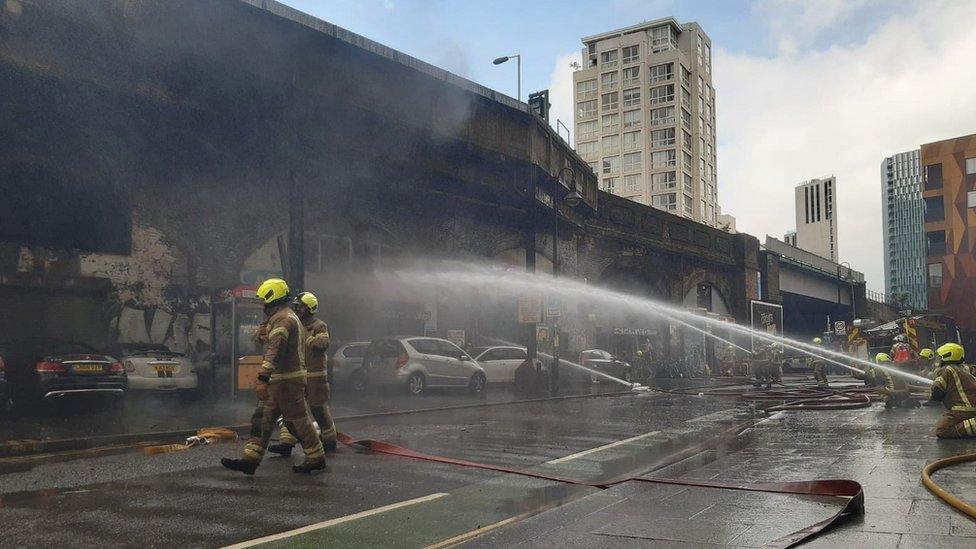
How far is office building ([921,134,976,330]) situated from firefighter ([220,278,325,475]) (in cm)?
6678

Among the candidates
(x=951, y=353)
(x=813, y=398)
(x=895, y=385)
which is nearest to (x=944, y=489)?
(x=951, y=353)

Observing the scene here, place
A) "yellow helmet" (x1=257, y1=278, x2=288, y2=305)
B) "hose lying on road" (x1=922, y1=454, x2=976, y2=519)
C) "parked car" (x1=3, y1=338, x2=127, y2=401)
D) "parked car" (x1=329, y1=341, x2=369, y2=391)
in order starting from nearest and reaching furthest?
"hose lying on road" (x1=922, y1=454, x2=976, y2=519) < "yellow helmet" (x1=257, y1=278, x2=288, y2=305) < "parked car" (x1=3, y1=338, x2=127, y2=401) < "parked car" (x1=329, y1=341, x2=369, y2=391)

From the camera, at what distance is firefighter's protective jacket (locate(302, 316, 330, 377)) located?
8.49 meters

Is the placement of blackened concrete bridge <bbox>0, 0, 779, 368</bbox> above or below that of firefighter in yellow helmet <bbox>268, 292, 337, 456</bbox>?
above

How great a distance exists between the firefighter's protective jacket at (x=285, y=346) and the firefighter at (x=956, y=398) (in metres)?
8.01

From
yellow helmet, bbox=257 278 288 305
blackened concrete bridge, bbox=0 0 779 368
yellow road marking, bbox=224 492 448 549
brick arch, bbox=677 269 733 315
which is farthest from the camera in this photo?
brick arch, bbox=677 269 733 315

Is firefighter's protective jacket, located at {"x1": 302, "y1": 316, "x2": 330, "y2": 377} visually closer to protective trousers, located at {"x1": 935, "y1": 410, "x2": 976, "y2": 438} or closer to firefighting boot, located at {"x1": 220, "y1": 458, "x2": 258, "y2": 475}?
firefighting boot, located at {"x1": 220, "y1": 458, "x2": 258, "y2": 475}

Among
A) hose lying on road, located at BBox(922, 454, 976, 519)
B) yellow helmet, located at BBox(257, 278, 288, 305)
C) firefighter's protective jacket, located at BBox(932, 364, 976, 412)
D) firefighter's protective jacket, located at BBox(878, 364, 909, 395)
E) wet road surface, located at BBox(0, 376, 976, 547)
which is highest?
yellow helmet, located at BBox(257, 278, 288, 305)

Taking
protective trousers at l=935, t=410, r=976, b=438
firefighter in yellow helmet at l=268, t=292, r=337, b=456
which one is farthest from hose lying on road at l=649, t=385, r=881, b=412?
firefighter in yellow helmet at l=268, t=292, r=337, b=456

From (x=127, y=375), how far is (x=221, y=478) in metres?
8.11

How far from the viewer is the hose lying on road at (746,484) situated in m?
4.97

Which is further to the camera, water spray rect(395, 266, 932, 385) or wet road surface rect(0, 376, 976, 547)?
water spray rect(395, 266, 932, 385)

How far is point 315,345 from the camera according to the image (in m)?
8.47

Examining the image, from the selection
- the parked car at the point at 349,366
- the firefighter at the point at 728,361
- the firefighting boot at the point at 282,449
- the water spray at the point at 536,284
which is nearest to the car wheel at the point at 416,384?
the parked car at the point at 349,366
